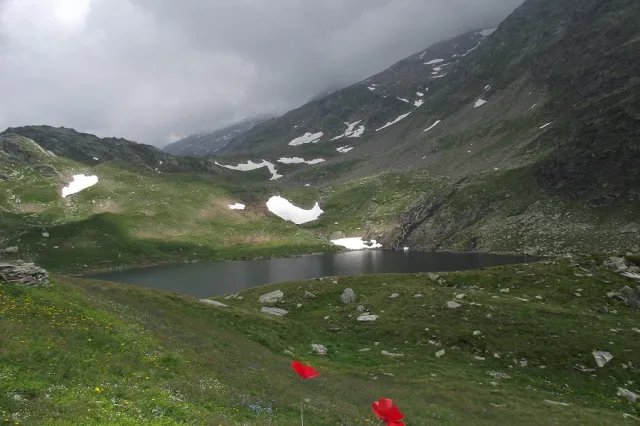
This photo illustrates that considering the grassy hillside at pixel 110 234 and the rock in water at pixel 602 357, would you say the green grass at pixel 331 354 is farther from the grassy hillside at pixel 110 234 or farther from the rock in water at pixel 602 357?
the grassy hillside at pixel 110 234

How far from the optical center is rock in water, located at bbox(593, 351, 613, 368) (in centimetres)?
2765

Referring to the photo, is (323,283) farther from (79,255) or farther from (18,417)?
(79,255)

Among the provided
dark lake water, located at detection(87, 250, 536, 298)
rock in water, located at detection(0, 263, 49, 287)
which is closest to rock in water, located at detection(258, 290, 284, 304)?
rock in water, located at detection(0, 263, 49, 287)

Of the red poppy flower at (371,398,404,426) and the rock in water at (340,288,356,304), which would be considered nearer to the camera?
the red poppy flower at (371,398,404,426)

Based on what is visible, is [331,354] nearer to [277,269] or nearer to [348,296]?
[348,296]

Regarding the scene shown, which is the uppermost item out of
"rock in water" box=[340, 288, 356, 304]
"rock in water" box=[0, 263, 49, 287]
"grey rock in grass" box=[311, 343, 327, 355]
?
"rock in water" box=[0, 263, 49, 287]

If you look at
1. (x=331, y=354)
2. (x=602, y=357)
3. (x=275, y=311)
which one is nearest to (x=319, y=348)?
(x=331, y=354)

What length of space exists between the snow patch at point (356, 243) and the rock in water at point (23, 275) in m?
155

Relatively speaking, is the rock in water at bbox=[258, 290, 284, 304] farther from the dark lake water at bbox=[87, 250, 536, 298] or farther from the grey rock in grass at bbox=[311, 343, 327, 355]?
the dark lake water at bbox=[87, 250, 536, 298]

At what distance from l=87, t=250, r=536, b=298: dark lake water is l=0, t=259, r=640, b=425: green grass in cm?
6204

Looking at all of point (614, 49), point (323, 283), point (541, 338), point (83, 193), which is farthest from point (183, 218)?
point (614, 49)

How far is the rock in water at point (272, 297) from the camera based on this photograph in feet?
165

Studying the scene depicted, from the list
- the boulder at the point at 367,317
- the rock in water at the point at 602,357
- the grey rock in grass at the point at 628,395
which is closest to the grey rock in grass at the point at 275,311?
the boulder at the point at 367,317

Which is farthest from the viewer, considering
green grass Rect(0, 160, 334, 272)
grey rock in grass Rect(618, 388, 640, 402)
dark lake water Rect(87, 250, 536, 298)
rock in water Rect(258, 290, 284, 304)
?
green grass Rect(0, 160, 334, 272)
